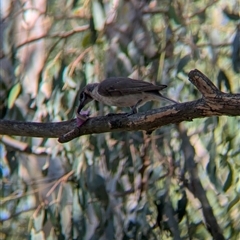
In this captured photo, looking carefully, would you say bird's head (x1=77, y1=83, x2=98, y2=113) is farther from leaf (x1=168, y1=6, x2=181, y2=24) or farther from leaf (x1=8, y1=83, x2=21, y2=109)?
leaf (x1=8, y1=83, x2=21, y2=109)

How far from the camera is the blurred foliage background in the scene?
14.9 feet

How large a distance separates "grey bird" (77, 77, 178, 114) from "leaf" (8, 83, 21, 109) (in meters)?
0.92

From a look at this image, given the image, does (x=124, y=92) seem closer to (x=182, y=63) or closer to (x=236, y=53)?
(x=182, y=63)

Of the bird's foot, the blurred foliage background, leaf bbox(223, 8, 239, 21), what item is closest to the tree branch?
the bird's foot

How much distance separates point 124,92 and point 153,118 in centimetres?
71

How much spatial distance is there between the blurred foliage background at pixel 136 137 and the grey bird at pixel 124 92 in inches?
20.4

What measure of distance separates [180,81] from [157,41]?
270 millimetres

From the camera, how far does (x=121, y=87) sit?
3.99 m

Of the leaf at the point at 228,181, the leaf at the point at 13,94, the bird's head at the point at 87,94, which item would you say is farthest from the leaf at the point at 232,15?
the leaf at the point at 13,94

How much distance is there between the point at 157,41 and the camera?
478cm

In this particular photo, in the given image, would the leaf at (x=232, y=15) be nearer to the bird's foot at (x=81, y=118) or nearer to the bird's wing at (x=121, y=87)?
the bird's wing at (x=121, y=87)

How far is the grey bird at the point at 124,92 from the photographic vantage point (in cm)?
391

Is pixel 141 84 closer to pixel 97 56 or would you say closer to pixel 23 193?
pixel 97 56

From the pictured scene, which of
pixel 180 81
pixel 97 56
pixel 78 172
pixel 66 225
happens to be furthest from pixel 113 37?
pixel 66 225
